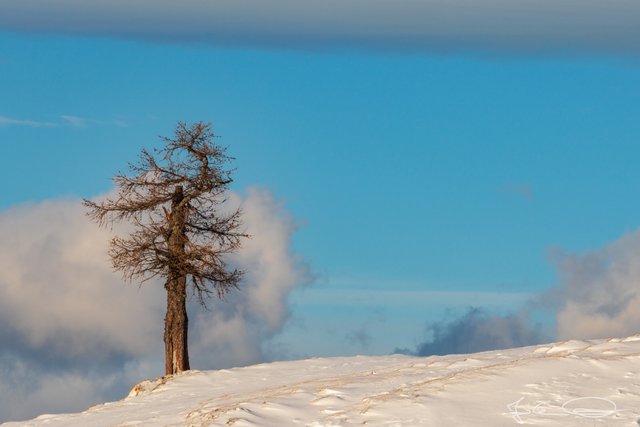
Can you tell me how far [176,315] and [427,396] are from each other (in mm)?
14457

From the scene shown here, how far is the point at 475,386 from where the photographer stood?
72.9 ft

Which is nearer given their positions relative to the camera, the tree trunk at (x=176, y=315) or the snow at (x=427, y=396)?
the snow at (x=427, y=396)

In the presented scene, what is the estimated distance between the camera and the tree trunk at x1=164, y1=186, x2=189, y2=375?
3375 centimetres

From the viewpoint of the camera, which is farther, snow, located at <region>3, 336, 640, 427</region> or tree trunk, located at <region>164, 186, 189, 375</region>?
tree trunk, located at <region>164, 186, 189, 375</region>

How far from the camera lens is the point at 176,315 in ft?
111

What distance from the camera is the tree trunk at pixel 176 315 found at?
3375 cm

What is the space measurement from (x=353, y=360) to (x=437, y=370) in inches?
250

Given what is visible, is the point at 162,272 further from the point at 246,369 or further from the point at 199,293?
the point at 246,369

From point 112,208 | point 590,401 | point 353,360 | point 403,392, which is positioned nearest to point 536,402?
point 590,401

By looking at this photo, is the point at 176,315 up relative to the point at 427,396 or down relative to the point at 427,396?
up

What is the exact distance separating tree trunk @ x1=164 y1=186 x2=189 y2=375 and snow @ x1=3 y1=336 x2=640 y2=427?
3.66m

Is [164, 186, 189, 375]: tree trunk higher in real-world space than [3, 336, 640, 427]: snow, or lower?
higher

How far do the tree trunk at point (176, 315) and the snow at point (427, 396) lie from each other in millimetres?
3663

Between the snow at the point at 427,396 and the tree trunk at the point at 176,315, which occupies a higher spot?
the tree trunk at the point at 176,315
